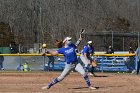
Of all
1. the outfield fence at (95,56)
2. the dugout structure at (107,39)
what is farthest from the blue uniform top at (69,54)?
the dugout structure at (107,39)

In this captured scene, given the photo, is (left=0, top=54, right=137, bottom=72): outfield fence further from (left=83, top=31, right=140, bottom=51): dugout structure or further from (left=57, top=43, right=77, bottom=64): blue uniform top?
(left=83, top=31, right=140, bottom=51): dugout structure

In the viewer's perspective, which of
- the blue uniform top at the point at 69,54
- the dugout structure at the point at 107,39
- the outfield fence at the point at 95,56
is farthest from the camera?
the dugout structure at the point at 107,39

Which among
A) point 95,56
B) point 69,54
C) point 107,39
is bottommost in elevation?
point 95,56

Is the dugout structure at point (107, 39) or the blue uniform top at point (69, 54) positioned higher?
the blue uniform top at point (69, 54)

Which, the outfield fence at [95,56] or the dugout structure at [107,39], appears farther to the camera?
the dugout structure at [107,39]

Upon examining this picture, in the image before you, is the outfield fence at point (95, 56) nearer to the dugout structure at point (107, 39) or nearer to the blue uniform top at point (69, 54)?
the blue uniform top at point (69, 54)

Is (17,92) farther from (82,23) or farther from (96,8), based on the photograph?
(96,8)

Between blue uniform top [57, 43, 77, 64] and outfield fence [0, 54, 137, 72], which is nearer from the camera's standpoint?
blue uniform top [57, 43, 77, 64]

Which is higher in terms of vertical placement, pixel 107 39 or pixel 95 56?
pixel 107 39

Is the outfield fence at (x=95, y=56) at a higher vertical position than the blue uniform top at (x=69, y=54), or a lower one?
lower

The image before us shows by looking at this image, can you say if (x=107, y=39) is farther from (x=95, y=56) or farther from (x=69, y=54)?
(x=69, y=54)

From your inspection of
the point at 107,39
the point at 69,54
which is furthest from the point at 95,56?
the point at 107,39

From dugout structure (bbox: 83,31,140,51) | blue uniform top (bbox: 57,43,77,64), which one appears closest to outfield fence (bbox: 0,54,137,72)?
blue uniform top (bbox: 57,43,77,64)

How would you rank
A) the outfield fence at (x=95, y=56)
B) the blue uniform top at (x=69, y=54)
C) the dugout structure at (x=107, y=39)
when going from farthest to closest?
the dugout structure at (x=107, y=39)
the outfield fence at (x=95, y=56)
the blue uniform top at (x=69, y=54)
